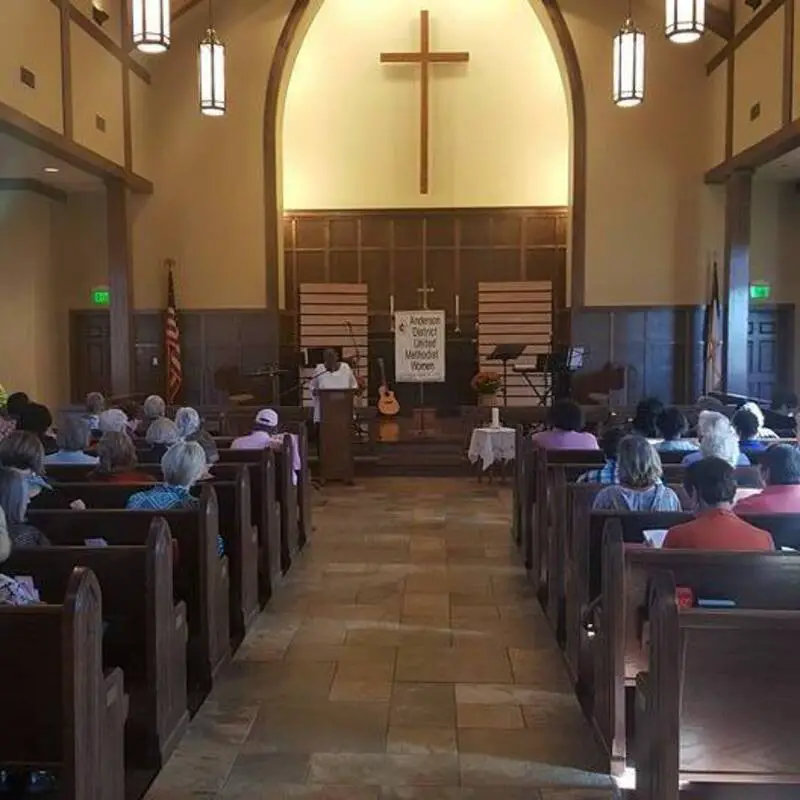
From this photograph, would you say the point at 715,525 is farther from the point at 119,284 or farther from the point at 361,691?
the point at 119,284

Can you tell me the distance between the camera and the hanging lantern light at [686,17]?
706 cm

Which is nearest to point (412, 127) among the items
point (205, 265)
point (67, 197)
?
point (205, 265)

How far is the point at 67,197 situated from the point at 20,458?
9374 mm

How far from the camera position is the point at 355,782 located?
3176 mm

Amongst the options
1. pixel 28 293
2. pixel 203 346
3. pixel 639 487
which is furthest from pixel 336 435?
pixel 639 487

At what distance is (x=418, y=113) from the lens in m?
13.5

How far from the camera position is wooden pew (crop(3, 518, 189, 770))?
311cm

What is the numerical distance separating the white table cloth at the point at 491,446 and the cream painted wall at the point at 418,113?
5.09 metres

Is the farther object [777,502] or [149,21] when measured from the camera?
[149,21]

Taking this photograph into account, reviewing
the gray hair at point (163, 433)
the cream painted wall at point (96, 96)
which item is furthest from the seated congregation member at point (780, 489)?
the cream painted wall at point (96, 96)

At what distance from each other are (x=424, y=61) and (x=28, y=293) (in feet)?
20.0

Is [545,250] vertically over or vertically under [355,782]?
over

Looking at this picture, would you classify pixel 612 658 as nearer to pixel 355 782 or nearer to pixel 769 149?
pixel 355 782

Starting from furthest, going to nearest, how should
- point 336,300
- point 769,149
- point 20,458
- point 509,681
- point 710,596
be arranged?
point 336,300
point 769,149
point 509,681
point 20,458
point 710,596
